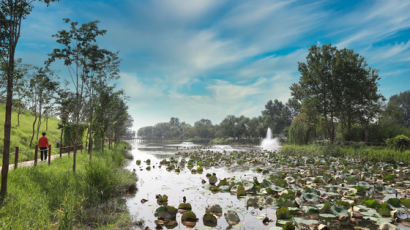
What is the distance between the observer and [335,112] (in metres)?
25.8

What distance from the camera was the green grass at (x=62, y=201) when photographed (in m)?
4.80

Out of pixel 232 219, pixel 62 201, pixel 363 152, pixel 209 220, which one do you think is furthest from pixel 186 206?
pixel 363 152

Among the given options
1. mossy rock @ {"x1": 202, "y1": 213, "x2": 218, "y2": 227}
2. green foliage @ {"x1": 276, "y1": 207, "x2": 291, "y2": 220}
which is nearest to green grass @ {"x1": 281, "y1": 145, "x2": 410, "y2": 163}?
green foliage @ {"x1": 276, "y1": 207, "x2": 291, "y2": 220}

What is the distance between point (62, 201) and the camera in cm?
602

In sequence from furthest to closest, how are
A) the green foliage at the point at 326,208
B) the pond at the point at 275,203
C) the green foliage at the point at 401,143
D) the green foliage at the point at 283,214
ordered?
the green foliage at the point at 401,143
the green foliage at the point at 326,208
the green foliage at the point at 283,214
the pond at the point at 275,203

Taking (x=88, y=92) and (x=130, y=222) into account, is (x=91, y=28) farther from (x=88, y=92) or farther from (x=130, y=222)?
(x=130, y=222)

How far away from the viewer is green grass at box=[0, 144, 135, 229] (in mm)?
4797

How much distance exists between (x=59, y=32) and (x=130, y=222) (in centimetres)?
842

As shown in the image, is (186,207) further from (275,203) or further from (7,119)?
(7,119)

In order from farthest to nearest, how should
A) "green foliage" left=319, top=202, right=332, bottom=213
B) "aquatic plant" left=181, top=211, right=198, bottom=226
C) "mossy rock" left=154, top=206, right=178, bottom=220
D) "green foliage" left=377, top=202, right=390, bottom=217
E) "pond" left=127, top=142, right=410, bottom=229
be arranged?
"mossy rock" left=154, top=206, right=178, bottom=220
"aquatic plant" left=181, top=211, right=198, bottom=226
"green foliage" left=319, top=202, right=332, bottom=213
"pond" left=127, top=142, right=410, bottom=229
"green foliage" left=377, top=202, right=390, bottom=217

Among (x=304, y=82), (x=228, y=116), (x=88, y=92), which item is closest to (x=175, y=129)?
(x=228, y=116)

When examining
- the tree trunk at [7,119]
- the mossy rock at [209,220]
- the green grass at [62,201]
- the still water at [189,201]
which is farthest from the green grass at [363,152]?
the tree trunk at [7,119]

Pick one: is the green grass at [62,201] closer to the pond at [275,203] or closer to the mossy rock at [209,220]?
the pond at [275,203]

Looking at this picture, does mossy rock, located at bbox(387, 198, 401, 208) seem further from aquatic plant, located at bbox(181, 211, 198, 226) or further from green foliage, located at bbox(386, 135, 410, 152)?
green foliage, located at bbox(386, 135, 410, 152)
